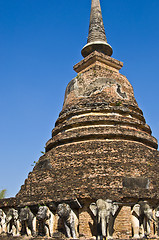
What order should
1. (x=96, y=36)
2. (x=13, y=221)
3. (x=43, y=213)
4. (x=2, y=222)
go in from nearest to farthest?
(x=43, y=213) → (x=13, y=221) → (x=2, y=222) → (x=96, y=36)

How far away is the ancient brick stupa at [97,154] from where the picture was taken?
739 centimetres

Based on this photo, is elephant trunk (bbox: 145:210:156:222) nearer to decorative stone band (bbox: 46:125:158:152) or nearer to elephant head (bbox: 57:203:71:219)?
elephant head (bbox: 57:203:71:219)

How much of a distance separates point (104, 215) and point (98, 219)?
0.74ft

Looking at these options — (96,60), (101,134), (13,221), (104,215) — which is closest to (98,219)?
(104,215)

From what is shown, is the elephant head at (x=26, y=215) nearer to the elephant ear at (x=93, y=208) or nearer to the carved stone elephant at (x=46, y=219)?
the carved stone elephant at (x=46, y=219)

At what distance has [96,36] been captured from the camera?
14352 millimetres

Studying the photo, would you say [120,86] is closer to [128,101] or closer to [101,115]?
[128,101]

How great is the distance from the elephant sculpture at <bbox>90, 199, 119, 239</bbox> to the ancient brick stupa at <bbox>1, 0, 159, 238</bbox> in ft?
0.59

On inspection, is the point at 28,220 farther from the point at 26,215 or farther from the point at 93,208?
the point at 93,208

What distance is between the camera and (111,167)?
800 cm

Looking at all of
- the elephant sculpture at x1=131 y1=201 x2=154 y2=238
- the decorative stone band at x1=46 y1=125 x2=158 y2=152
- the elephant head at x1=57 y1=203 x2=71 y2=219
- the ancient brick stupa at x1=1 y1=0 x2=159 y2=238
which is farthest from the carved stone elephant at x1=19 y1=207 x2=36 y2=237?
the elephant sculpture at x1=131 y1=201 x2=154 y2=238

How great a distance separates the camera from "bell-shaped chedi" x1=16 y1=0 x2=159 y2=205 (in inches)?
298

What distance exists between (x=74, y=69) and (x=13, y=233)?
319 inches

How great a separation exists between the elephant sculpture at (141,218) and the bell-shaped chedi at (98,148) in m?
0.27
